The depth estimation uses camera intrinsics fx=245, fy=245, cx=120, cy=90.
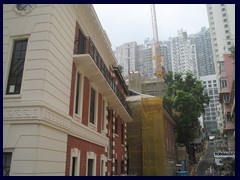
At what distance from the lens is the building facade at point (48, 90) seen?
749cm

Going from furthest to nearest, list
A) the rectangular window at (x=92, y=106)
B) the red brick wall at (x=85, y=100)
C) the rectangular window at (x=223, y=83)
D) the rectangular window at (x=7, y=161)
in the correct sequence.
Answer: the rectangular window at (x=223, y=83) < the rectangular window at (x=92, y=106) < the red brick wall at (x=85, y=100) < the rectangular window at (x=7, y=161)

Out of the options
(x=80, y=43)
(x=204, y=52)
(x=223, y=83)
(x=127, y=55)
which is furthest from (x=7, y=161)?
(x=223, y=83)

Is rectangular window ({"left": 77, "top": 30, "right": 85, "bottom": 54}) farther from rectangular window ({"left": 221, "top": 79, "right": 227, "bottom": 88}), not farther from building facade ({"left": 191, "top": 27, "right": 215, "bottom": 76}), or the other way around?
rectangular window ({"left": 221, "top": 79, "right": 227, "bottom": 88})

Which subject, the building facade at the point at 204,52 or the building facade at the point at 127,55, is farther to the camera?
the building facade at the point at 127,55

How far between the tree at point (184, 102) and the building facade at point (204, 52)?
11.5 m

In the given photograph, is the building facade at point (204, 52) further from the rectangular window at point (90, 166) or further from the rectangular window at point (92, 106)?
the rectangular window at point (90, 166)

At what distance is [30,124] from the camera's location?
7531mm

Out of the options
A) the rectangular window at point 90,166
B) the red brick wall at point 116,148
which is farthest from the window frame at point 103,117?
the rectangular window at point 90,166

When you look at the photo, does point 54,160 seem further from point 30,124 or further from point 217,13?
point 217,13

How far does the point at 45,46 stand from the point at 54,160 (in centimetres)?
388

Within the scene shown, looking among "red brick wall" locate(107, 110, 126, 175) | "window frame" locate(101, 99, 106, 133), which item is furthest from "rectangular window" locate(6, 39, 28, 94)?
"red brick wall" locate(107, 110, 126, 175)

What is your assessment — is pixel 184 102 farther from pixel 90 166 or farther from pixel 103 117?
pixel 90 166

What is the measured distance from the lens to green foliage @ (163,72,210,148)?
1134 inches
